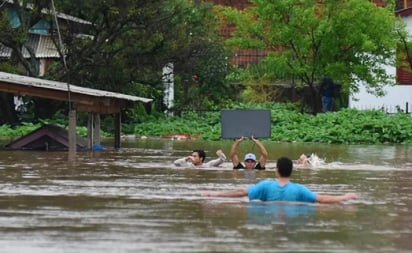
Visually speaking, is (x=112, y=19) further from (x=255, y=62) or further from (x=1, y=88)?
(x=255, y=62)

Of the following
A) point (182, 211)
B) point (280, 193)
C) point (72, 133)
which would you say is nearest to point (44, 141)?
point (72, 133)

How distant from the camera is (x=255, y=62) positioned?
52.4 m

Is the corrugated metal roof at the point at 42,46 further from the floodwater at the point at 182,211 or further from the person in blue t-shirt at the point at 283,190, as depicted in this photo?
the person in blue t-shirt at the point at 283,190

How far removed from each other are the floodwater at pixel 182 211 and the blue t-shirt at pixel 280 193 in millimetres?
107

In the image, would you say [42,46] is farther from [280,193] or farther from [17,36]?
[280,193]

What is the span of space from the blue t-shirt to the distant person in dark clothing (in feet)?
102

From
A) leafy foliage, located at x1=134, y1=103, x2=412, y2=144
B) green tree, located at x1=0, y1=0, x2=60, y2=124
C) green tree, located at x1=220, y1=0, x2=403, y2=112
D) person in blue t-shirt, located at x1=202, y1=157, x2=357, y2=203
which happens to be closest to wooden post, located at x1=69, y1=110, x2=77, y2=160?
green tree, located at x1=0, y1=0, x2=60, y2=124

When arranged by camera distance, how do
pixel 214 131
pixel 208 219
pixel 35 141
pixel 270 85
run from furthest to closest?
1. pixel 270 85
2. pixel 214 131
3. pixel 35 141
4. pixel 208 219

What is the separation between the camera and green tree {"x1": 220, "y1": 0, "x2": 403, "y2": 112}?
41.6m

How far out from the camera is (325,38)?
1665 inches

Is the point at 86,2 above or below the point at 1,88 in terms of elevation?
above

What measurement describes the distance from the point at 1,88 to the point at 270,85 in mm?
22577

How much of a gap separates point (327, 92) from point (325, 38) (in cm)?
494

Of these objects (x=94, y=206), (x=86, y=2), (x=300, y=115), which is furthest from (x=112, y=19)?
(x=94, y=206)
